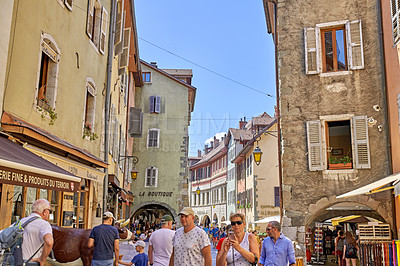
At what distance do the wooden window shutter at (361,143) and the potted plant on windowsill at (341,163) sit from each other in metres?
0.23

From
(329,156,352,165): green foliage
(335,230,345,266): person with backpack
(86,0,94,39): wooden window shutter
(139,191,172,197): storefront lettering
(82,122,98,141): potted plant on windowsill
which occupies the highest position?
(86,0,94,39): wooden window shutter

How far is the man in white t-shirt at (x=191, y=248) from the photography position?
479 cm

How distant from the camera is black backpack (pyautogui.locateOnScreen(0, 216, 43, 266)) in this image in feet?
14.6

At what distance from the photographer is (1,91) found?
22.1ft

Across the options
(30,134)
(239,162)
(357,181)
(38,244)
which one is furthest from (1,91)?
(239,162)

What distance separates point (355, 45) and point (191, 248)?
10544 millimetres

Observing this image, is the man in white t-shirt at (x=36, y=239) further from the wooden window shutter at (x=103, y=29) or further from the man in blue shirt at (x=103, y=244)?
the wooden window shutter at (x=103, y=29)

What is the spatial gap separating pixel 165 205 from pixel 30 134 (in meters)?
23.8

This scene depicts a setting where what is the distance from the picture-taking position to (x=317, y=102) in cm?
1343

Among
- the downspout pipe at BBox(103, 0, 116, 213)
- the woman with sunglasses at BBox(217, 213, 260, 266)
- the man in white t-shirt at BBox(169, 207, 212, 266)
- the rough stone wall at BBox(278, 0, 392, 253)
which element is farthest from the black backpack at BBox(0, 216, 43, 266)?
the rough stone wall at BBox(278, 0, 392, 253)

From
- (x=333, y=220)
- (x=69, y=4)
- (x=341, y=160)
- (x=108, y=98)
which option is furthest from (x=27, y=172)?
(x=333, y=220)

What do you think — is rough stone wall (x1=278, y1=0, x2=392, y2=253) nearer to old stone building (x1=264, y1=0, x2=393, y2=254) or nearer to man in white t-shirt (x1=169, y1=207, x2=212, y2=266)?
old stone building (x1=264, y1=0, x2=393, y2=254)

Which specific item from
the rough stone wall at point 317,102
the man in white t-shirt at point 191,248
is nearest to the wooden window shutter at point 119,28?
the rough stone wall at point 317,102

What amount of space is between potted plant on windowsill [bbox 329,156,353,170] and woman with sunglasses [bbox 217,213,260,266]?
8.81m
